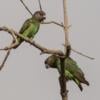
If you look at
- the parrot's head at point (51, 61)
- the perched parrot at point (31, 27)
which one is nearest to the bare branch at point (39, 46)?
the parrot's head at point (51, 61)

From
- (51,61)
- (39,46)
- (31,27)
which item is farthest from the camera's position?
(31,27)

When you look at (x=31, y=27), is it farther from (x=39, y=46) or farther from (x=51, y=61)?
(x=39, y=46)

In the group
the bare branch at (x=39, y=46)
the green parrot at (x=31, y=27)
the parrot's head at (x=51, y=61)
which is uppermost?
the green parrot at (x=31, y=27)

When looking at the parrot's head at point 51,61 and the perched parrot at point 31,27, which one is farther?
the perched parrot at point 31,27

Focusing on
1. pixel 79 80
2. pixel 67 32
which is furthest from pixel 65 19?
pixel 79 80

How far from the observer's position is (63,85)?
4.38m

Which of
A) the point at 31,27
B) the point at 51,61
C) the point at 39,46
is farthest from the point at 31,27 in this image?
the point at 39,46

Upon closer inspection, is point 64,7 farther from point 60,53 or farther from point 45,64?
point 45,64

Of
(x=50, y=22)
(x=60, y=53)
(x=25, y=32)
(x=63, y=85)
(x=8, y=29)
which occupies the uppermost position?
(x=25, y=32)

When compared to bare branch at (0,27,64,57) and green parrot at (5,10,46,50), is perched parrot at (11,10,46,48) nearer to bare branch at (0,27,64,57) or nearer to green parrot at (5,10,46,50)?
green parrot at (5,10,46,50)

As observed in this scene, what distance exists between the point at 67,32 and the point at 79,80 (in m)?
5.03

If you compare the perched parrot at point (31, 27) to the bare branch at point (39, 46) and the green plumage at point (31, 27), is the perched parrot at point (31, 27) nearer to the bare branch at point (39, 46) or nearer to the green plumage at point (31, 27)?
the green plumage at point (31, 27)

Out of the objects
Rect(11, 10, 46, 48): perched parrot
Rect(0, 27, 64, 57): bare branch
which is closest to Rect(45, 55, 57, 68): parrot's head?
Rect(11, 10, 46, 48): perched parrot

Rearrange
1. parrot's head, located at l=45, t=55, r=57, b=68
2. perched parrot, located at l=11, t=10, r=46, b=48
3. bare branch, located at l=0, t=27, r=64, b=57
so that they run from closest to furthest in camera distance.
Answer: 1. bare branch, located at l=0, t=27, r=64, b=57
2. parrot's head, located at l=45, t=55, r=57, b=68
3. perched parrot, located at l=11, t=10, r=46, b=48
